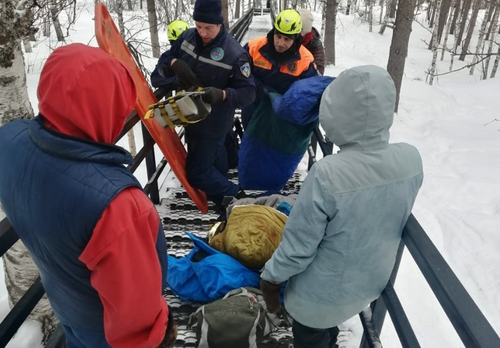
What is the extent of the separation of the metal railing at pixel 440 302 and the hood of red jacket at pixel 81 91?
129 cm

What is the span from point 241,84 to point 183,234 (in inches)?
59.9

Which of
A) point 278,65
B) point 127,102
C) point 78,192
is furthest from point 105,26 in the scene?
point 78,192

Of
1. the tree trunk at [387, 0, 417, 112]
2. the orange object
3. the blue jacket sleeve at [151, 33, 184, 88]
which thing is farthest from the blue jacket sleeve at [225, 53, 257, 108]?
the tree trunk at [387, 0, 417, 112]

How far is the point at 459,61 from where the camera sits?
29.5m

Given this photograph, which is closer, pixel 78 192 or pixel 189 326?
pixel 78 192

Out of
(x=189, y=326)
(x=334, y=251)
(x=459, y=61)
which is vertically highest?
(x=334, y=251)

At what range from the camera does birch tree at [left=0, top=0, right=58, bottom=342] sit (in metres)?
3.44

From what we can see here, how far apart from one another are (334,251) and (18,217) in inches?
50.9

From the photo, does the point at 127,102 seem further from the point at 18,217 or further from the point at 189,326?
the point at 189,326

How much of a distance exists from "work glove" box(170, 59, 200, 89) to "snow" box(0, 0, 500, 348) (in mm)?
1677

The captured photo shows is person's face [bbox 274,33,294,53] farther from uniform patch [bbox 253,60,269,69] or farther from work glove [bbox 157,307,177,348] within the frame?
work glove [bbox 157,307,177,348]

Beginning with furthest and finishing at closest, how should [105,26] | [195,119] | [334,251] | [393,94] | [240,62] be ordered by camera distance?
1. [240,62]
2. [105,26]
3. [195,119]
4. [334,251]
5. [393,94]

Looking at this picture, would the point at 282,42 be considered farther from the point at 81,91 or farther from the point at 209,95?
the point at 81,91

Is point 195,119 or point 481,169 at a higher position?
point 195,119
